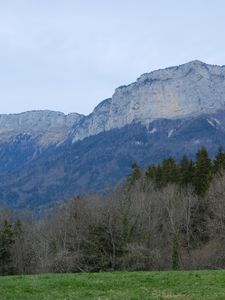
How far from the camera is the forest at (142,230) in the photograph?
63.8 m

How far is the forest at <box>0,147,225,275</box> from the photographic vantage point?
209 feet

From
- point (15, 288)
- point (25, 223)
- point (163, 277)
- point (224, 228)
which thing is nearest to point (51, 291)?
point (15, 288)

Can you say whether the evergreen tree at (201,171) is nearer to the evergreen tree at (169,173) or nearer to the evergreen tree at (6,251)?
the evergreen tree at (169,173)

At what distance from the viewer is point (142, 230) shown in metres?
73.8

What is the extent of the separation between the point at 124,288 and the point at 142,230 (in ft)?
157

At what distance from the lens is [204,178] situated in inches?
3310

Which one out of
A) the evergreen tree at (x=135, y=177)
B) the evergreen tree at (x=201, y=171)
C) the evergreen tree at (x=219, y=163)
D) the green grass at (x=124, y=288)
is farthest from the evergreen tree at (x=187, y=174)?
the green grass at (x=124, y=288)

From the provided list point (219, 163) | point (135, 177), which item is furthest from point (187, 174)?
point (135, 177)

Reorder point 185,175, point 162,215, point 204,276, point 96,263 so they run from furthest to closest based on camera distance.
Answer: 1. point 185,175
2. point 162,215
3. point 96,263
4. point 204,276

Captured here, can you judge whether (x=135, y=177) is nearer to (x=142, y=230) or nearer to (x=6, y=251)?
(x=142, y=230)

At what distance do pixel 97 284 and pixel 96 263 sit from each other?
122ft

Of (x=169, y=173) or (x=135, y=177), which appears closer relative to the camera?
(x=169, y=173)

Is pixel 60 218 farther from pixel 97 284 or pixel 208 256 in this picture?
pixel 97 284

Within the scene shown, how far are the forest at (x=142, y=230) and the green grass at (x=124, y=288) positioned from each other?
31399 millimetres
